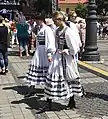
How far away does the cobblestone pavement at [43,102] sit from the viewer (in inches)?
278

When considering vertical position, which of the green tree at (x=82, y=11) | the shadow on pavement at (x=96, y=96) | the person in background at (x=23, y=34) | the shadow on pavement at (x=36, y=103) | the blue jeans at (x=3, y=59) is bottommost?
the shadow on pavement at (x=36, y=103)

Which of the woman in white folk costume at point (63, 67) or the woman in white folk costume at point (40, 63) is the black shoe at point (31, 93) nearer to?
the woman in white folk costume at point (40, 63)

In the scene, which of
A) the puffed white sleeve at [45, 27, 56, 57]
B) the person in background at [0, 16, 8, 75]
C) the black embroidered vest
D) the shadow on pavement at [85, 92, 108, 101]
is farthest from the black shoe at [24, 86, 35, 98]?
the person in background at [0, 16, 8, 75]

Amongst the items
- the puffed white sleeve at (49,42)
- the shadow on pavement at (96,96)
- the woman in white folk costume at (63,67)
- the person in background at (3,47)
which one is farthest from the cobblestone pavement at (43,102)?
the puffed white sleeve at (49,42)

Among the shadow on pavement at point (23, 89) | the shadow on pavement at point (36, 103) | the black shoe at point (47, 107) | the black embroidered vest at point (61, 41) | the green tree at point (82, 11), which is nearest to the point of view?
the black embroidered vest at point (61, 41)

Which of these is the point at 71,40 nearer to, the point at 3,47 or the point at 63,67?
the point at 63,67

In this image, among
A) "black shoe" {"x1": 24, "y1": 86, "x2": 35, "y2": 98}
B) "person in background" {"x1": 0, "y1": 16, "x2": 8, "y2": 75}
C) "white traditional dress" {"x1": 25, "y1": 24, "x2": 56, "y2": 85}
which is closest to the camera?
"white traditional dress" {"x1": 25, "y1": 24, "x2": 56, "y2": 85}

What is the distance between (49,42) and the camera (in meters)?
7.45

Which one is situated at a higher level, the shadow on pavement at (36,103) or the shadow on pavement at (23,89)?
the shadow on pavement at (23,89)

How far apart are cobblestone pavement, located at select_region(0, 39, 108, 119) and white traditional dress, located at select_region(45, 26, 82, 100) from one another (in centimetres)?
38

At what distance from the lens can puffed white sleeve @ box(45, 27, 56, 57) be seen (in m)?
7.37

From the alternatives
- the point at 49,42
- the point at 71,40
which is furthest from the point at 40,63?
the point at 71,40

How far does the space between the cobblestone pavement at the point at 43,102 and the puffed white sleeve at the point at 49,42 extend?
3.64 feet

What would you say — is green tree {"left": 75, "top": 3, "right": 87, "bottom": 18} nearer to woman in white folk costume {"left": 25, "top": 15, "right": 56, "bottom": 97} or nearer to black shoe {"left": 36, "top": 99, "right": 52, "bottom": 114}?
woman in white folk costume {"left": 25, "top": 15, "right": 56, "bottom": 97}
